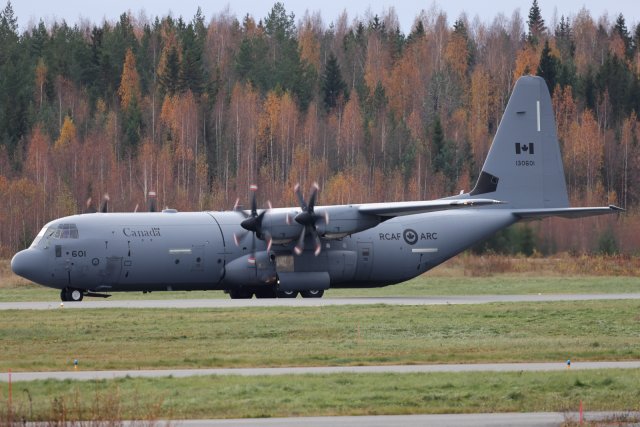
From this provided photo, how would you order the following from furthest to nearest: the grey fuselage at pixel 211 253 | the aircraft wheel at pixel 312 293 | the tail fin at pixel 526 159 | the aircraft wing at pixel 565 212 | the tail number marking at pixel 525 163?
the tail number marking at pixel 525 163 < the tail fin at pixel 526 159 < the aircraft wheel at pixel 312 293 < the aircraft wing at pixel 565 212 < the grey fuselage at pixel 211 253

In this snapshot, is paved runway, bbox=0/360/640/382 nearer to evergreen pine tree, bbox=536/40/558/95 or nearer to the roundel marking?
the roundel marking

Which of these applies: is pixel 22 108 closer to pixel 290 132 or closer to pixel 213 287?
pixel 290 132

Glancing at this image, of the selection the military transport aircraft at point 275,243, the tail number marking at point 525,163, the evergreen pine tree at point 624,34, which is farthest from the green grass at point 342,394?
the evergreen pine tree at point 624,34

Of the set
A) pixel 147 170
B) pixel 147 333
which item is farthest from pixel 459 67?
pixel 147 333

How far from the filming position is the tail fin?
42281mm

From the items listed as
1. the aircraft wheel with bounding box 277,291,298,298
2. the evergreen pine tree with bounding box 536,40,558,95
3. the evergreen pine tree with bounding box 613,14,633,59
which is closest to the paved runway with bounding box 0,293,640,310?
the aircraft wheel with bounding box 277,291,298,298

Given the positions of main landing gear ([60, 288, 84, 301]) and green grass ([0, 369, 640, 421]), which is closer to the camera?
green grass ([0, 369, 640, 421])

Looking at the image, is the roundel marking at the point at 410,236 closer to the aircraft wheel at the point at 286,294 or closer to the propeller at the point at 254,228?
the aircraft wheel at the point at 286,294

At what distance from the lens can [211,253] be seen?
37969 millimetres

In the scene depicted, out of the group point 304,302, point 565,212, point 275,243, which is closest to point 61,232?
point 275,243

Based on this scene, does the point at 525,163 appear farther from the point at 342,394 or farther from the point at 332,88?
the point at 332,88

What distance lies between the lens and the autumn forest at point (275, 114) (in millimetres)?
81062

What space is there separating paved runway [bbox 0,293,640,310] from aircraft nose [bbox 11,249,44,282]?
955 mm

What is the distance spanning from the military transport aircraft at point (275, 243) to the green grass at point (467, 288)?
264 cm
